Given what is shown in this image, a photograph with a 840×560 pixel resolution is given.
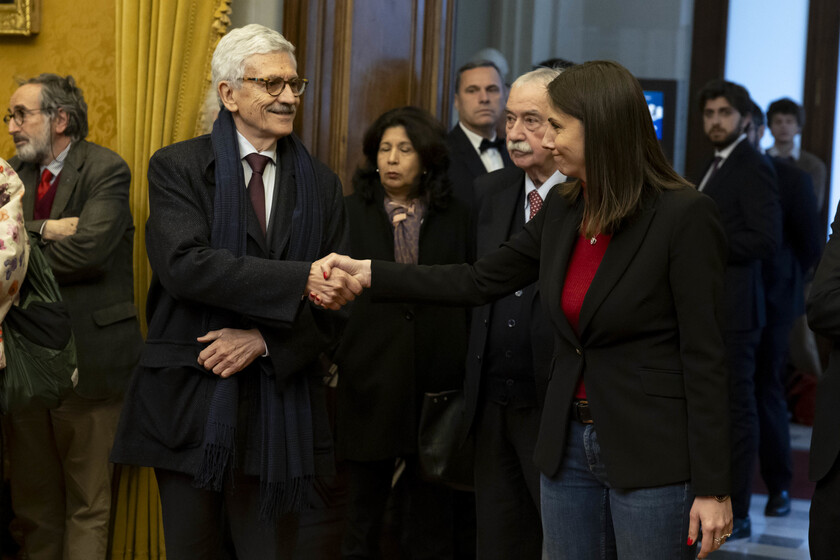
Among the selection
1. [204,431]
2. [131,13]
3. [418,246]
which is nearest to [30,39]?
[131,13]

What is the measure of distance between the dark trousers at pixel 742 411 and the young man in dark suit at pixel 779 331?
404 mm

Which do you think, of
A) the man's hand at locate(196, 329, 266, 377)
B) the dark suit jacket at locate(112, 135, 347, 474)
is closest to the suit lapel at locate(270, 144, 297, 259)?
the dark suit jacket at locate(112, 135, 347, 474)

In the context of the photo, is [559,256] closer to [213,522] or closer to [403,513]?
[213,522]

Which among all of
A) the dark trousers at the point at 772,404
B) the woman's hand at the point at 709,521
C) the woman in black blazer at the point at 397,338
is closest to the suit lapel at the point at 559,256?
the woman's hand at the point at 709,521

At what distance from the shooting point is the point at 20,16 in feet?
13.8

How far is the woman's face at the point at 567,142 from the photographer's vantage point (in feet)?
7.06

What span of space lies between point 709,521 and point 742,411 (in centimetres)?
290

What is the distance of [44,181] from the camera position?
12.5 feet

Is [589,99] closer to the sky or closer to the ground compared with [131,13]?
closer to the ground

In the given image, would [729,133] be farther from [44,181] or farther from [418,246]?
[44,181]

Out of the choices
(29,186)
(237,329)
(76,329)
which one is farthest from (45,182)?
(237,329)

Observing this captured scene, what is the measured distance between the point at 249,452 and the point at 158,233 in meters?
0.62

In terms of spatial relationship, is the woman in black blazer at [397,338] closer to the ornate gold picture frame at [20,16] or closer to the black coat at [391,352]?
the black coat at [391,352]

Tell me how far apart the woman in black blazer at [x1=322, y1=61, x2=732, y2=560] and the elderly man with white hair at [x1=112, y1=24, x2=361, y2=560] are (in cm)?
71
